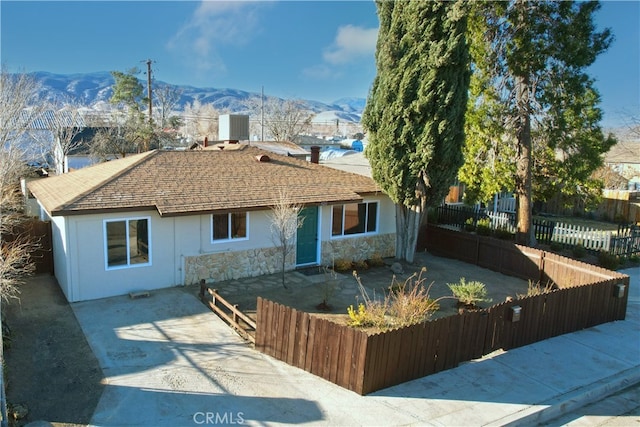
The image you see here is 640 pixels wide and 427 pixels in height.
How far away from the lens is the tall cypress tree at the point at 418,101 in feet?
47.6

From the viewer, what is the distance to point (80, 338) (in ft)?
31.9

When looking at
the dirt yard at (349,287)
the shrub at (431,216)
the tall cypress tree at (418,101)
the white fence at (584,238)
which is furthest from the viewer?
the shrub at (431,216)

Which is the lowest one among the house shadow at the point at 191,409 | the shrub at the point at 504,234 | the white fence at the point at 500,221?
the house shadow at the point at 191,409

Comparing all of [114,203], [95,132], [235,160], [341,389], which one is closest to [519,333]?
[341,389]

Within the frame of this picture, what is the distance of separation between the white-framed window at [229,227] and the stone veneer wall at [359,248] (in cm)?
307

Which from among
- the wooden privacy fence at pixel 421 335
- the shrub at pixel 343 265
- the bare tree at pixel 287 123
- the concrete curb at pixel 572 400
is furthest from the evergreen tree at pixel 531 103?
the bare tree at pixel 287 123

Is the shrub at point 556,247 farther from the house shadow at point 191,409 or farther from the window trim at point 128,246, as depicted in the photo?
the window trim at point 128,246

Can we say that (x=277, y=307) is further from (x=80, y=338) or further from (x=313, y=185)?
(x=313, y=185)

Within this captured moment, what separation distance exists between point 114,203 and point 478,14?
1386cm

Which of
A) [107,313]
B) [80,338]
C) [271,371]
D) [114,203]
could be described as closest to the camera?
[271,371]

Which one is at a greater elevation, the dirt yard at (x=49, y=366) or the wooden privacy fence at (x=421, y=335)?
the wooden privacy fence at (x=421, y=335)

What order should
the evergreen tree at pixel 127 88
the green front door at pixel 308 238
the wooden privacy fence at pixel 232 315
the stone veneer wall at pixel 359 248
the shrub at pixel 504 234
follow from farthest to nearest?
the evergreen tree at pixel 127 88 < the shrub at pixel 504 234 < the stone veneer wall at pixel 359 248 < the green front door at pixel 308 238 < the wooden privacy fence at pixel 232 315

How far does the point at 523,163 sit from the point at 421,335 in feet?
39.5

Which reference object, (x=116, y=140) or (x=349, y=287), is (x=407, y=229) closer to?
(x=349, y=287)
